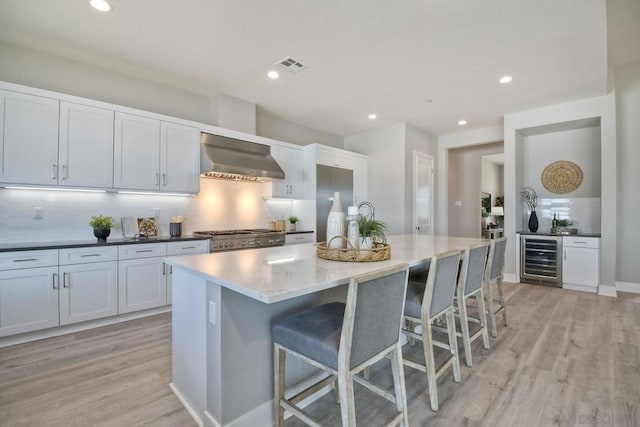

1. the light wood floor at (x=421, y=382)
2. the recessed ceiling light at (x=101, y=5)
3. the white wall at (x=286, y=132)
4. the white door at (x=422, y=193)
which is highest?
the recessed ceiling light at (x=101, y=5)

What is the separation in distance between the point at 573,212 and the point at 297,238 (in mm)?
4646

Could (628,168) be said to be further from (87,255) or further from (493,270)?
(87,255)

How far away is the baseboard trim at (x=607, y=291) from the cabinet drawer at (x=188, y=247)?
550 centimetres

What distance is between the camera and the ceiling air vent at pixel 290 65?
10.6 ft

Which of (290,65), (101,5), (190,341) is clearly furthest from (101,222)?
(290,65)

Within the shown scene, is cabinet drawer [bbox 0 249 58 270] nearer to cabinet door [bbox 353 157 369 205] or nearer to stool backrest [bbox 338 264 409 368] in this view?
stool backrest [bbox 338 264 409 368]

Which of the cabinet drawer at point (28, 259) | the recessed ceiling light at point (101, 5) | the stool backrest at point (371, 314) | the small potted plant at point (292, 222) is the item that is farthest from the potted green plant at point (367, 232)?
the small potted plant at point (292, 222)

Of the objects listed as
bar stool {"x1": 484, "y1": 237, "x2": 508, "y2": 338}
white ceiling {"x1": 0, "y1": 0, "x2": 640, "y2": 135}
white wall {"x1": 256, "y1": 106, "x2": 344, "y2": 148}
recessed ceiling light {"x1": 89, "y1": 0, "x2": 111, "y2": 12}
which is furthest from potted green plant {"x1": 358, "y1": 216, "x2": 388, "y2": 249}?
white wall {"x1": 256, "y1": 106, "x2": 344, "y2": 148}

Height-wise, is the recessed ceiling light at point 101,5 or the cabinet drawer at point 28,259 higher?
the recessed ceiling light at point 101,5

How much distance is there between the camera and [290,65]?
11.0 ft

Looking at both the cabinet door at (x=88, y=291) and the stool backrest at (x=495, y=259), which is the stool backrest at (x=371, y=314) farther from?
the cabinet door at (x=88, y=291)

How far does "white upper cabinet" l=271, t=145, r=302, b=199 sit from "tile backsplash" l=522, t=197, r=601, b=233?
4046mm

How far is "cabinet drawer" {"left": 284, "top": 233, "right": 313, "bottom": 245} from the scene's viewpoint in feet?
15.2

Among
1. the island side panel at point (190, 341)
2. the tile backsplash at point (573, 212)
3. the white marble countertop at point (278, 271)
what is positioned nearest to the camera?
the white marble countertop at point (278, 271)
